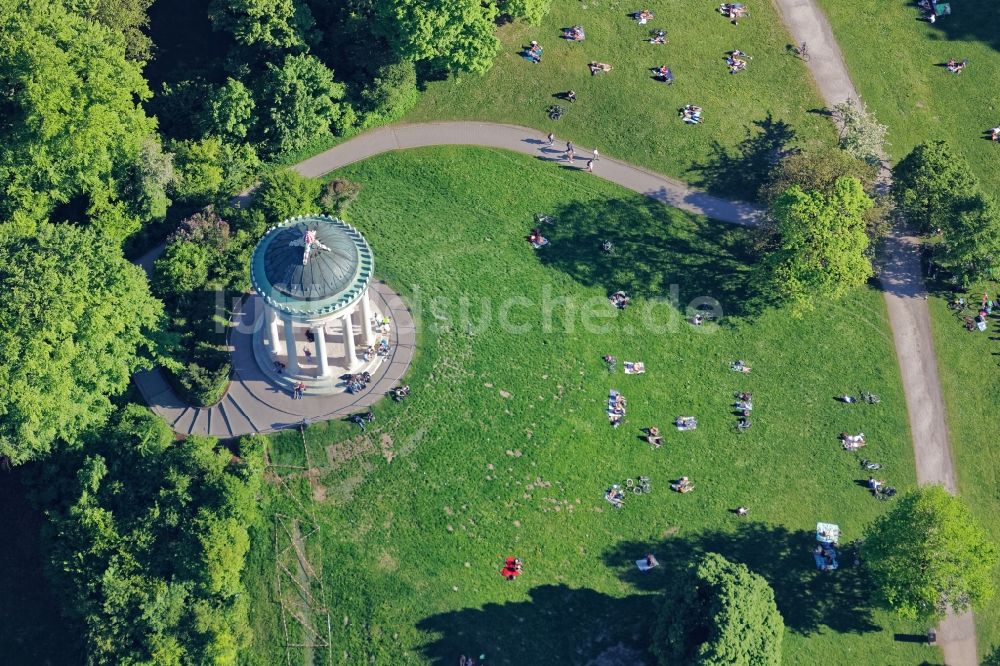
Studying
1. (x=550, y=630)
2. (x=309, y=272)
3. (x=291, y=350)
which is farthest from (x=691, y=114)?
(x=550, y=630)

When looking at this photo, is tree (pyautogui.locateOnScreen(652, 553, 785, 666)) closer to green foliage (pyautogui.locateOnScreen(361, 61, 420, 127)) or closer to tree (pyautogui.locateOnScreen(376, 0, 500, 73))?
tree (pyautogui.locateOnScreen(376, 0, 500, 73))

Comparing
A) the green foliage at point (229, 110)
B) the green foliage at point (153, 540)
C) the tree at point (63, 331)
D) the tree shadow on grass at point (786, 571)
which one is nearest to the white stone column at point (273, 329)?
the tree at point (63, 331)

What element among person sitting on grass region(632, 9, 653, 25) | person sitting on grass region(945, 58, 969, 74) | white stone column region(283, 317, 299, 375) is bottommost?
white stone column region(283, 317, 299, 375)

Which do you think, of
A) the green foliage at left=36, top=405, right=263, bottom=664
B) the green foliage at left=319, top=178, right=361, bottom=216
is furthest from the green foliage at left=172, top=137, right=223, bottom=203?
the green foliage at left=36, top=405, right=263, bottom=664

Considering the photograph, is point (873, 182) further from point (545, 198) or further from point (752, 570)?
point (752, 570)

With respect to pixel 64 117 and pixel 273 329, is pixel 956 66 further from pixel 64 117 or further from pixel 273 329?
pixel 64 117

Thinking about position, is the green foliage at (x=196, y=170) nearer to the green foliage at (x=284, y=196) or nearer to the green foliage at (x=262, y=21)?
the green foliage at (x=284, y=196)

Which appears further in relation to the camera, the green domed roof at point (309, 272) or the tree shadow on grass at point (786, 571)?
the tree shadow on grass at point (786, 571)
